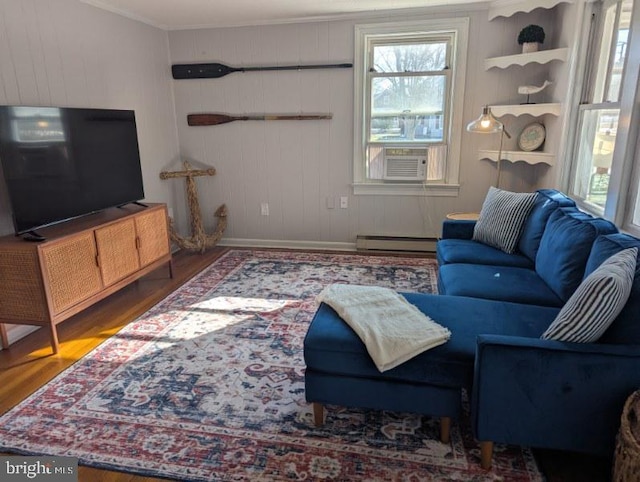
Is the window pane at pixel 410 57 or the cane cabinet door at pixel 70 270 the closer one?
the cane cabinet door at pixel 70 270

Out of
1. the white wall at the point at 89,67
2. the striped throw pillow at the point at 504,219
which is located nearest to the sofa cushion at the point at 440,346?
the striped throw pillow at the point at 504,219

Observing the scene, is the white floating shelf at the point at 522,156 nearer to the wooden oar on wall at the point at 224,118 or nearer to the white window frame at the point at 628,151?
the white window frame at the point at 628,151

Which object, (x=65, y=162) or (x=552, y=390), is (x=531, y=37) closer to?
(x=552, y=390)

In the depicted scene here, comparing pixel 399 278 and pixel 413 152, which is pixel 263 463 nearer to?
pixel 399 278

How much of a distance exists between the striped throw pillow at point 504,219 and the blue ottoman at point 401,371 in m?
1.10

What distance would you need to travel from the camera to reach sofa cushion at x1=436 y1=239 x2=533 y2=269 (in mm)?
2748

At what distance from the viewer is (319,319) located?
1910 millimetres

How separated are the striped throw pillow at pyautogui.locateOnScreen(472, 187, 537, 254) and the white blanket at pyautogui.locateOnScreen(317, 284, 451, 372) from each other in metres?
1.21

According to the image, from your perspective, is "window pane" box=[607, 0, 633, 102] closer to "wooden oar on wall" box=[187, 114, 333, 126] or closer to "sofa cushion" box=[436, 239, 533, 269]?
"sofa cushion" box=[436, 239, 533, 269]

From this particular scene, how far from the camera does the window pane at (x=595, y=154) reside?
2.69 meters

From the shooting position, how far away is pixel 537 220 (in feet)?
8.96

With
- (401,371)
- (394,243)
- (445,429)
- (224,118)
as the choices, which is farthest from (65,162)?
(394,243)

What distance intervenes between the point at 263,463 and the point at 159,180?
3.35m

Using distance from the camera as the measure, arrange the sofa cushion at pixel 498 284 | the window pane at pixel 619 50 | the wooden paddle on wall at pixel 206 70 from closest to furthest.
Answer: the sofa cushion at pixel 498 284
the window pane at pixel 619 50
the wooden paddle on wall at pixel 206 70
